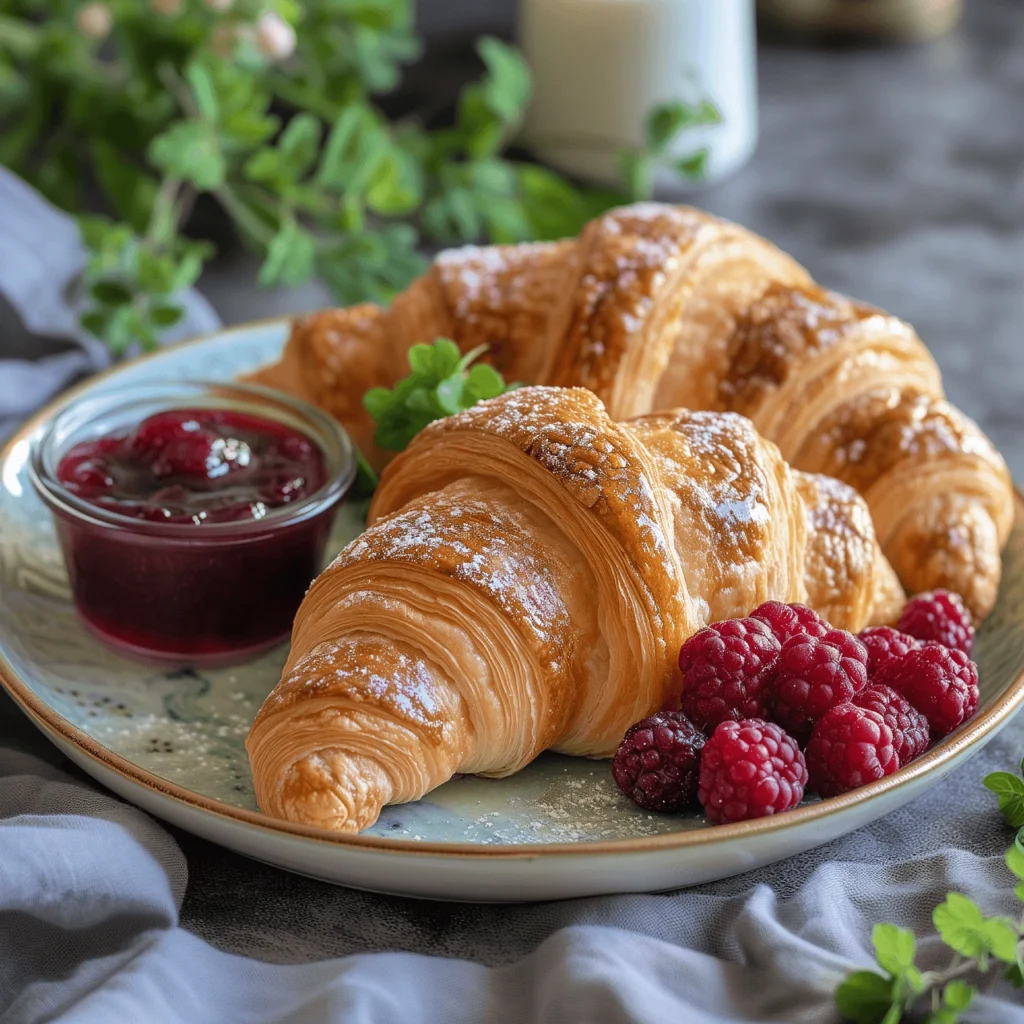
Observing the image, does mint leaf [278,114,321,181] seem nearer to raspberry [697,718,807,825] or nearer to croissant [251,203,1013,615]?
croissant [251,203,1013,615]

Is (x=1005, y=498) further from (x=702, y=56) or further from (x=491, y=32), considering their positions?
(x=491, y=32)

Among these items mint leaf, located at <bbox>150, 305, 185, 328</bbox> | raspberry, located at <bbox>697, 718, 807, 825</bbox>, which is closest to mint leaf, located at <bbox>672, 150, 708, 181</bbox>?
mint leaf, located at <bbox>150, 305, 185, 328</bbox>

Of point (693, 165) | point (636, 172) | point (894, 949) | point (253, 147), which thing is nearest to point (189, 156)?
point (253, 147)

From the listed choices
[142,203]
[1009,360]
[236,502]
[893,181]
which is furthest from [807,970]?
[893,181]

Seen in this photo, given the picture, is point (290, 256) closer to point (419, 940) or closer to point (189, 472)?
point (189, 472)

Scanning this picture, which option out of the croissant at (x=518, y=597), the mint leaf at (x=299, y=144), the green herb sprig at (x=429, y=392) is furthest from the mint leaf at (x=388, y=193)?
the croissant at (x=518, y=597)
